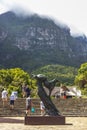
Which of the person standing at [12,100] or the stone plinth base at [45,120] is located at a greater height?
the person standing at [12,100]

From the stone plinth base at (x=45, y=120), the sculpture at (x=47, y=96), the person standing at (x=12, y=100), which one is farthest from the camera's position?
the person standing at (x=12, y=100)

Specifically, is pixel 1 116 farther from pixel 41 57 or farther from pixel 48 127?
pixel 41 57

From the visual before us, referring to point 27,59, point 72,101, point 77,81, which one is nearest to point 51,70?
point 27,59

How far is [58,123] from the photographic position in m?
24.0

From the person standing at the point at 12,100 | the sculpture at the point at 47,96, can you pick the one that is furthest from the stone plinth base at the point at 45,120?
the person standing at the point at 12,100

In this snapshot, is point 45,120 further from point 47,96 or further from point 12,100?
point 12,100

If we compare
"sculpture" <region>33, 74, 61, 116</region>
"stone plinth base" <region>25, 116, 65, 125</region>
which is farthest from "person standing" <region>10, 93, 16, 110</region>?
"stone plinth base" <region>25, 116, 65, 125</region>

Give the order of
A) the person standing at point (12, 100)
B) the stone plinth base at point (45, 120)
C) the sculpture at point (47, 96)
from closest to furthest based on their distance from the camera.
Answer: the stone plinth base at point (45, 120), the sculpture at point (47, 96), the person standing at point (12, 100)

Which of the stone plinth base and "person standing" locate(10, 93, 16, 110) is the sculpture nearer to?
the stone plinth base

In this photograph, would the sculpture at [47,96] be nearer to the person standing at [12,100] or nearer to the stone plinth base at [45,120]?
the stone plinth base at [45,120]

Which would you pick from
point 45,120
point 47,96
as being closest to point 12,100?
point 47,96

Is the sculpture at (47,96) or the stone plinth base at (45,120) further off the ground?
the sculpture at (47,96)

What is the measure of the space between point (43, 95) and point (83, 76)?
57.4 meters

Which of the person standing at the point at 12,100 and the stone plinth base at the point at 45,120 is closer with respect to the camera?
the stone plinth base at the point at 45,120
